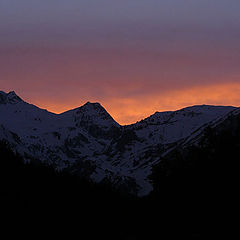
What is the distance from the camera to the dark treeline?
8225cm

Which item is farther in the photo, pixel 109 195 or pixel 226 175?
pixel 109 195

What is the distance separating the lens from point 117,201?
6644 inches

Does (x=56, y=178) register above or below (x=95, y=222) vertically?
above

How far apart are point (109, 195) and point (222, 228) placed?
113 meters

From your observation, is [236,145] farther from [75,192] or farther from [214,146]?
[75,192]

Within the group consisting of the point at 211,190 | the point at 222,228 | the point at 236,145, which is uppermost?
the point at 236,145

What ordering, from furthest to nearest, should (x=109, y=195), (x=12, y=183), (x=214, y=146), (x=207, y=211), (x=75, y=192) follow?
(x=109, y=195), (x=75, y=192), (x=12, y=183), (x=214, y=146), (x=207, y=211)

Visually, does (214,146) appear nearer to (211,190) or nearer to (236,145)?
(236,145)

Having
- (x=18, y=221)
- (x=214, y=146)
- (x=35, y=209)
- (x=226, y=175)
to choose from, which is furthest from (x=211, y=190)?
(x=35, y=209)

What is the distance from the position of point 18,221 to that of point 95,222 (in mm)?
31532

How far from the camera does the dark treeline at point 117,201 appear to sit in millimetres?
82250

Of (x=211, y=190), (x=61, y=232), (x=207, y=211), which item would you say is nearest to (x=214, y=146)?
(x=211, y=190)

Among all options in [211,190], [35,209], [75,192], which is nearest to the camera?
[211,190]

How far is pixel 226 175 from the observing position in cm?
8356
